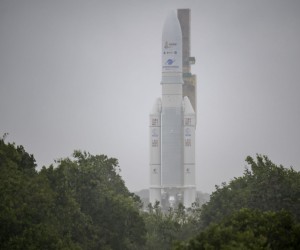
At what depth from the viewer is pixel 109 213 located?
265ft

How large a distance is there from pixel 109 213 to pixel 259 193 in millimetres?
11798

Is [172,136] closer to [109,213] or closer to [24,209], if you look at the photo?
[109,213]

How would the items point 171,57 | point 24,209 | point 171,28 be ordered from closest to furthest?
point 24,209 → point 171,57 → point 171,28

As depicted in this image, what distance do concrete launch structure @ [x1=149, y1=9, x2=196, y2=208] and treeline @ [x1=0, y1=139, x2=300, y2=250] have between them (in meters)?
72.2

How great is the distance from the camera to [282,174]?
8344cm

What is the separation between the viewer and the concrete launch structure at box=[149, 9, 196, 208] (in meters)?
171

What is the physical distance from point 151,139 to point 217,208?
278 feet

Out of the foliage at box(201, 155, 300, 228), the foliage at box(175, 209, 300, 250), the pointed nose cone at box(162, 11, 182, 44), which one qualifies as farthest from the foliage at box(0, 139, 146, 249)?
the pointed nose cone at box(162, 11, 182, 44)

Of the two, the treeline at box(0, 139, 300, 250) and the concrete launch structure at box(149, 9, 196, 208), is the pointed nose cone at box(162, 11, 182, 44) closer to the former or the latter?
the concrete launch structure at box(149, 9, 196, 208)

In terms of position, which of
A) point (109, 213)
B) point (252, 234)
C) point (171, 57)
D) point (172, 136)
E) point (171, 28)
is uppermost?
point (171, 28)

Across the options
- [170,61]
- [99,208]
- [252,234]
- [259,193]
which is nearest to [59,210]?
[99,208]

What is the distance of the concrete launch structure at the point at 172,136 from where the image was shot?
171 metres

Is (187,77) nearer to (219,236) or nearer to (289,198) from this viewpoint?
(289,198)

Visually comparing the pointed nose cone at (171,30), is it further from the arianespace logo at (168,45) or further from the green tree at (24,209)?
the green tree at (24,209)
